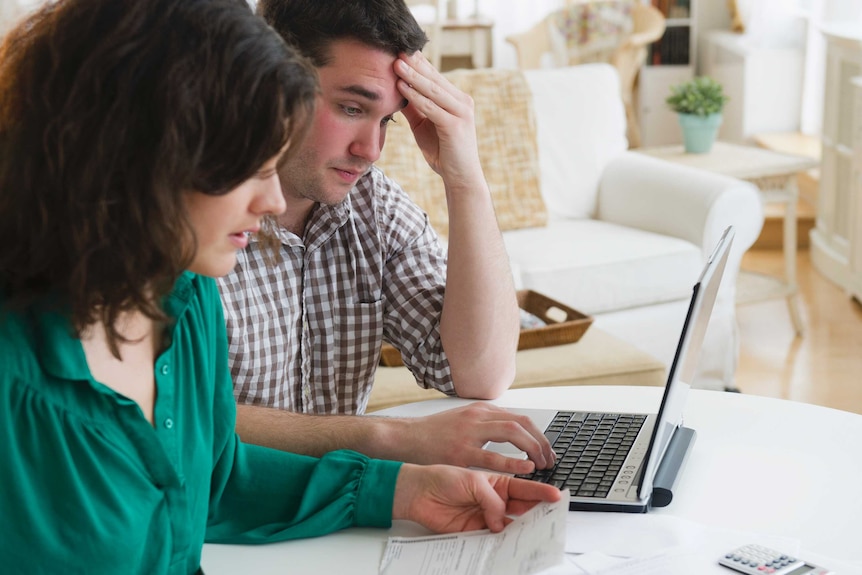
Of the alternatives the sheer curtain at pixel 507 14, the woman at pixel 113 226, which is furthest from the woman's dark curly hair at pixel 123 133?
the sheer curtain at pixel 507 14

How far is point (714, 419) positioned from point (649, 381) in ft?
3.50

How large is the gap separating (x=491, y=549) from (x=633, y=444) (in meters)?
0.27

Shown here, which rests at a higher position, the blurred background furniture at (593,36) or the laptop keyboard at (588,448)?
the blurred background furniture at (593,36)

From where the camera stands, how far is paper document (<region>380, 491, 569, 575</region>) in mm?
944

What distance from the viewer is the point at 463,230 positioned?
5.10 ft

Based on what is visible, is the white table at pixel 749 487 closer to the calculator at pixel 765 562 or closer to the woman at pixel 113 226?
the calculator at pixel 765 562

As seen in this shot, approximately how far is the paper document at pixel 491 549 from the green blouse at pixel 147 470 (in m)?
0.07

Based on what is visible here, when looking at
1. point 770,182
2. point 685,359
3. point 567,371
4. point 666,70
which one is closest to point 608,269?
point 567,371

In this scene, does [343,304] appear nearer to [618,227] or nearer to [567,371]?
[567,371]

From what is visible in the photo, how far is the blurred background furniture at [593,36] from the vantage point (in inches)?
228

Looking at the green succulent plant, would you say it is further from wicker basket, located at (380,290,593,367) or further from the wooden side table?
the wooden side table

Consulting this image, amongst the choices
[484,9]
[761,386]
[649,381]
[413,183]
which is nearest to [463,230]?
[649,381]

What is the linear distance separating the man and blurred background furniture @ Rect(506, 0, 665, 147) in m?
4.39

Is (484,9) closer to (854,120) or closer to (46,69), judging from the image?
(854,120)
